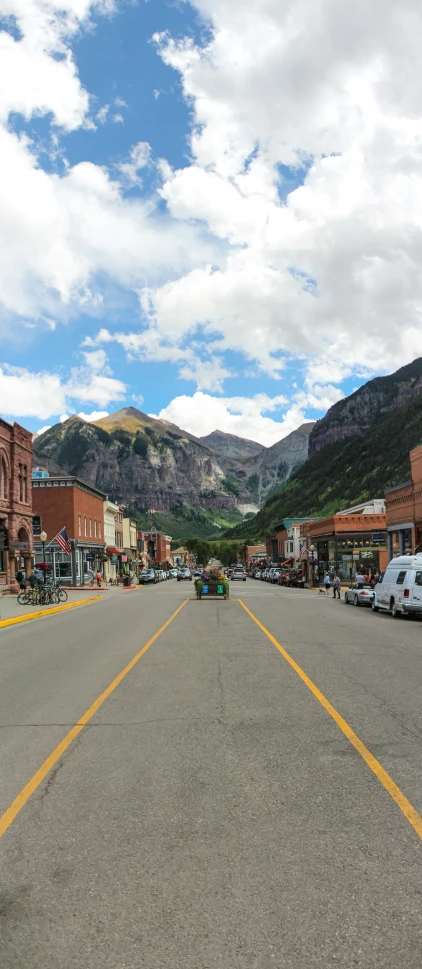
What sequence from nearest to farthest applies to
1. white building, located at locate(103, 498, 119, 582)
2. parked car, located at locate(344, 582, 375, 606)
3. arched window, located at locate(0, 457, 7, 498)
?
parked car, located at locate(344, 582, 375, 606), arched window, located at locate(0, 457, 7, 498), white building, located at locate(103, 498, 119, 582)

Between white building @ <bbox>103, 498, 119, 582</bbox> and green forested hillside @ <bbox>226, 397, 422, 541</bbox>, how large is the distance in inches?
2618

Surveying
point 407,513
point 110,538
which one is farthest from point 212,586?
point 110,538

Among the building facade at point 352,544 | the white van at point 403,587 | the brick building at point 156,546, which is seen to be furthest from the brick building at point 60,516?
the brick building at point 156,546

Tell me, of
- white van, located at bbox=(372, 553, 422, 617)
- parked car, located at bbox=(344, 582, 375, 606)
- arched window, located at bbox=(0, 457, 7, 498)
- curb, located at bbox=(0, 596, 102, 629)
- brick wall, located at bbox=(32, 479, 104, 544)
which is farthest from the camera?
brick wall, located at bbox=(32, 479, 104, 544)

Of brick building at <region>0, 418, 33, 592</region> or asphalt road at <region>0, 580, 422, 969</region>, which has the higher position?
brick building at <region>0, 418, 33, 592</region>

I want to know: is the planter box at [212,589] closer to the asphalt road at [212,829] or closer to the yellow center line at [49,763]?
the yellow center line at [49,763]

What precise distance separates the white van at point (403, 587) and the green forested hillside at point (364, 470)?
10950 centimetres

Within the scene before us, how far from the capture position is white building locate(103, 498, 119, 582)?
260 feet

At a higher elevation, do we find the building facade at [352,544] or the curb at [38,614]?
the building facade at [352,544]

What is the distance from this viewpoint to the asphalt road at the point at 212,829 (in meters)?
3.31

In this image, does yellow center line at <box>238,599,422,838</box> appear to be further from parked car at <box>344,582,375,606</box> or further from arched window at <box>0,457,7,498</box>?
arched window at <box>0,457,7,498</box>

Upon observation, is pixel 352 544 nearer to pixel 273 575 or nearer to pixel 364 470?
pixel 273 575

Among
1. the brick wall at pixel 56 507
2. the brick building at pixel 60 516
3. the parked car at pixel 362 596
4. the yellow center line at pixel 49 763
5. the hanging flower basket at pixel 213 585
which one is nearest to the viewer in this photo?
the yellow center line at pixel 49 763

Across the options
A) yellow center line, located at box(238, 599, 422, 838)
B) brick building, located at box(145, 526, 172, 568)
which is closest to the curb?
yellow center line, located at box(238, 599, 422, 838)
